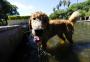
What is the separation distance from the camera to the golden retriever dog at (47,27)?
27.7 ft

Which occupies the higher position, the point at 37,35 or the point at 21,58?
the point at 37,35

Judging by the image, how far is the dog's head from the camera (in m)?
8.26

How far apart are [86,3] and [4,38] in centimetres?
11806

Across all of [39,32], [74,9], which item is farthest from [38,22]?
[74,9]

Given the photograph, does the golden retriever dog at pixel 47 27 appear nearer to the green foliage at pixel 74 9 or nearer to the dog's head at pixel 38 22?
the dog's head at pixel 38 22

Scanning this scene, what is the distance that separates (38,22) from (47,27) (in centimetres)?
131

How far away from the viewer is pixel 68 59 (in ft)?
28.8

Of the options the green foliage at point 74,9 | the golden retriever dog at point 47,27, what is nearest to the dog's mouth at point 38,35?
the golden retriever dog at point 47,27

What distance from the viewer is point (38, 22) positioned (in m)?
8.59

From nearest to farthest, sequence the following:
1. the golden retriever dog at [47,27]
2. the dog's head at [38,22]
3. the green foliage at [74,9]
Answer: the dog's head at [38,22]
the golden retriever dog at [47,27]
the green foliage at [74,9]

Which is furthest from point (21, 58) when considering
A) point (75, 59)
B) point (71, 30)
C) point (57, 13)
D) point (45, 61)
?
point (57, 13)

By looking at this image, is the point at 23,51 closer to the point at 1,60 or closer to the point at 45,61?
the point at 45,61

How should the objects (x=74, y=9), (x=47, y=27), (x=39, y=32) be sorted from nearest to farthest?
(x=39, y=32) → (x=47, y=27) → (x=74, y=9)

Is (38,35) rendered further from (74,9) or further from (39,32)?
(74,9)
